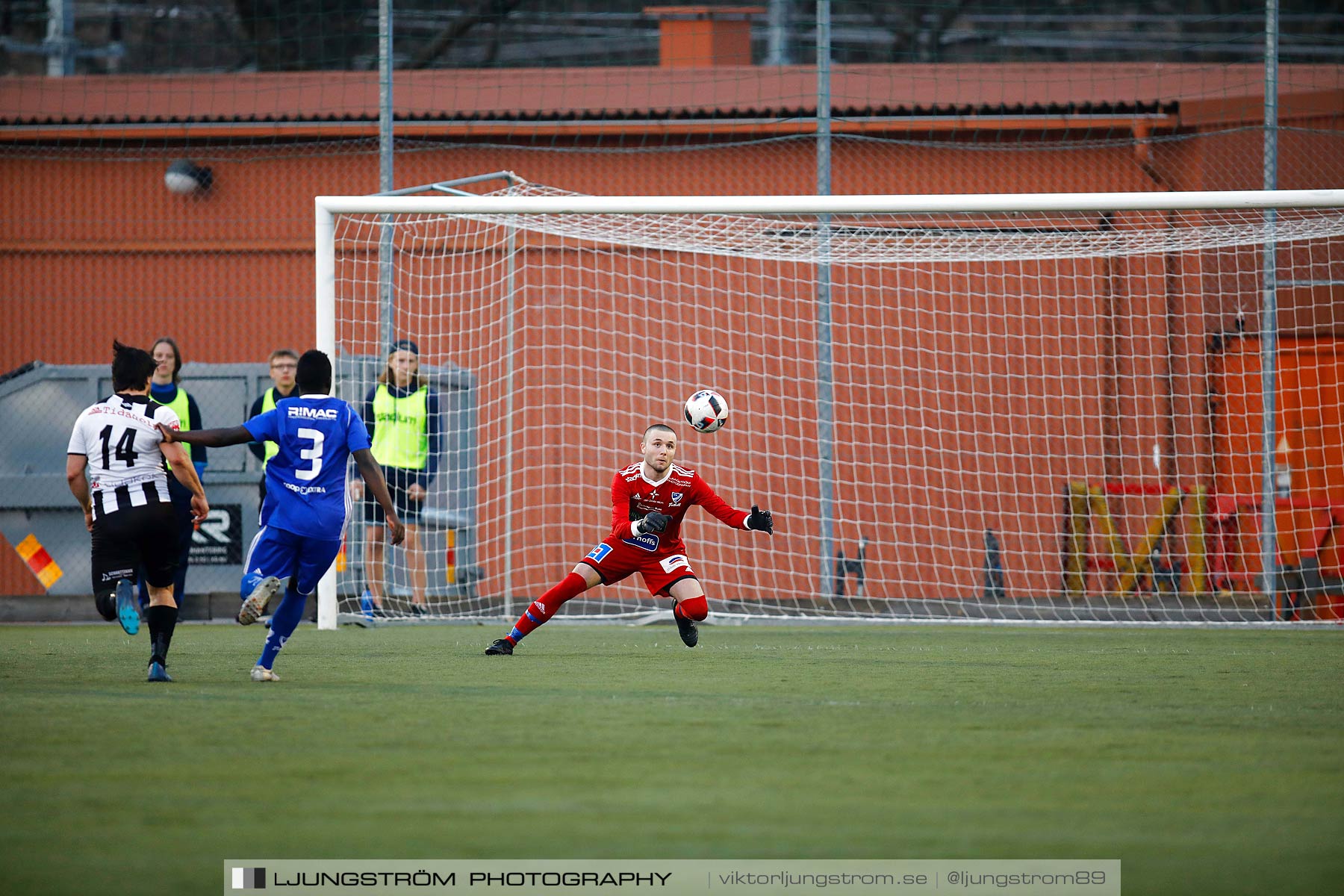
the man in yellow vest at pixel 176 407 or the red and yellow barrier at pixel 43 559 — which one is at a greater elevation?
the man in yellow vest at pixel 176 407

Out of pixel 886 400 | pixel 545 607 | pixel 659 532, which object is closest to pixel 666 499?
pixel 659 532

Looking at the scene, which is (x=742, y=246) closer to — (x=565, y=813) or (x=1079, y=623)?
(x=1079, y=623)

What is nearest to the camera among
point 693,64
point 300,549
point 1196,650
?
point 300,549

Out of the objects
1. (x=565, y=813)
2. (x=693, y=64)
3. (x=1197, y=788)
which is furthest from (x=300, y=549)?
(x=693, y=64)

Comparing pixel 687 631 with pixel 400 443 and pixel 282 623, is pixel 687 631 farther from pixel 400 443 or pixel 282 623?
pixel 400 443

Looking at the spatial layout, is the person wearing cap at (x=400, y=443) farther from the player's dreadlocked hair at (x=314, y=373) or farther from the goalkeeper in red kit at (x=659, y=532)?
the player's dreadlocked hair at (x=314, y=373)

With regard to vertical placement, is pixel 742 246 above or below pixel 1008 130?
below

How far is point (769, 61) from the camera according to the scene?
1736 cm

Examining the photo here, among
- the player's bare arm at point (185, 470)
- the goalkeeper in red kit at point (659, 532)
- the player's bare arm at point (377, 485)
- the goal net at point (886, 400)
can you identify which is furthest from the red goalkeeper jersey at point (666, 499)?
the goal net at point (886, 400)

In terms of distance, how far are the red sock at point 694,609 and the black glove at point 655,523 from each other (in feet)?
1.71

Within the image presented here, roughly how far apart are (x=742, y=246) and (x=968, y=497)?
3.21 metres

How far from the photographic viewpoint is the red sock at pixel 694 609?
767 centimetres

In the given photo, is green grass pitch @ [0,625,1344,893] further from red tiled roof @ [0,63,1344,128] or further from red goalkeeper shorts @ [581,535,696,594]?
red tiled roof @ [0,63,1344,128]

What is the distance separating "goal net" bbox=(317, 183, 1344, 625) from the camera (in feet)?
37.6
